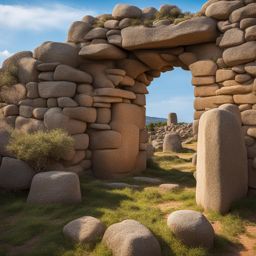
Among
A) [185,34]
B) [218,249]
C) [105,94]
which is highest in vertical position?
[185,34]

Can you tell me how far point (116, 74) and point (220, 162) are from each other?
389cm

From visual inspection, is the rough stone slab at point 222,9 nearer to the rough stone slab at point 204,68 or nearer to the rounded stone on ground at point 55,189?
the rough stone slab at point 204,68

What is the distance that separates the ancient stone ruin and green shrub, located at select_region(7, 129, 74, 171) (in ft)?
2.31

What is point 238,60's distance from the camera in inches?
234

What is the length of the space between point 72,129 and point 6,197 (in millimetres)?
2155

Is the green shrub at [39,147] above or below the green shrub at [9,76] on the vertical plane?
below

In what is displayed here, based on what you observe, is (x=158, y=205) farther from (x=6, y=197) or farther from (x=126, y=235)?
(x=6, y=197)

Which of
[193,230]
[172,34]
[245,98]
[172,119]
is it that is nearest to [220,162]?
[193,230]

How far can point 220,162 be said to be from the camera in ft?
14.5

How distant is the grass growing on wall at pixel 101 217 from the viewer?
353 cm

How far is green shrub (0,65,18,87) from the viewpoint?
7.49 m

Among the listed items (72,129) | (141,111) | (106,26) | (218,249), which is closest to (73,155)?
(72,129)

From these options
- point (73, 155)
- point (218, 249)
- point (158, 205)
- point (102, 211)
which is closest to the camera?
point (218, 249)

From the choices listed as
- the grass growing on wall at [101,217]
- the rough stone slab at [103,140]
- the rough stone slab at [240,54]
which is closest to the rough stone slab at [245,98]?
the rough stone slab at [240,54]
